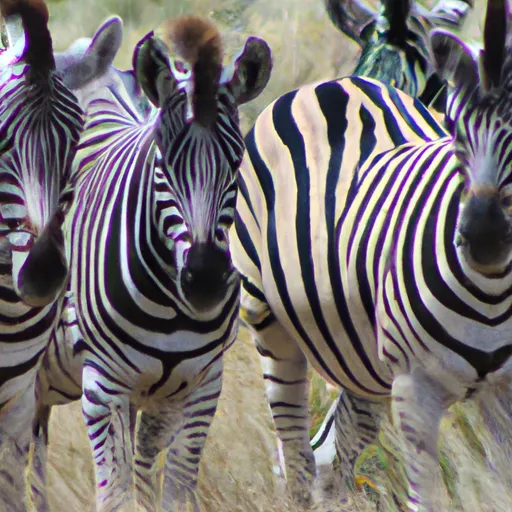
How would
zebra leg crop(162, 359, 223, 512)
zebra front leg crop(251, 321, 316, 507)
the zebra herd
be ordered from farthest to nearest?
zebra front leg crop(251, 321, 316, 507) → zebra leg crop(162, 359, 223, 512) → the zebra herd

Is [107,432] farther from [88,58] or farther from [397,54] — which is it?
[397,54]

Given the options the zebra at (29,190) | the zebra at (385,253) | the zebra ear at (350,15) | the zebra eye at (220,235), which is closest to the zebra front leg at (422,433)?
the zebra at (385,253)

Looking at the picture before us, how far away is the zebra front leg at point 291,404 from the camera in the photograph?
615 centimetres

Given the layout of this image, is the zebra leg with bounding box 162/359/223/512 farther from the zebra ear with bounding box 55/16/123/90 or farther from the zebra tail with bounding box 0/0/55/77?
the zebra tail with bounding box 0/0/55/77

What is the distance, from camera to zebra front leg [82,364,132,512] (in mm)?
4898

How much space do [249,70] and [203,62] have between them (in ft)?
1.14

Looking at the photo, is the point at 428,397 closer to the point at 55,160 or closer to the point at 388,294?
the point at 388,294

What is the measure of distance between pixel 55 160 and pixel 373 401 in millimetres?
3093

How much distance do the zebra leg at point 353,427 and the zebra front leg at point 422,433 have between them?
1.71 m

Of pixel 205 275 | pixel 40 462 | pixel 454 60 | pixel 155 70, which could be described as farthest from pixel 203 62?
pixel 40 462

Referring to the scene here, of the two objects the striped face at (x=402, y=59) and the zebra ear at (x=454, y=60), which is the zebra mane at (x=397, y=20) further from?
the zebra ear at (x=454, y=60)

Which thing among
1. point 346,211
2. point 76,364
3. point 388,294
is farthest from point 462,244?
point 76,364

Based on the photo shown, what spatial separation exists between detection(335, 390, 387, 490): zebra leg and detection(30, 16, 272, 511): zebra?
1.37m

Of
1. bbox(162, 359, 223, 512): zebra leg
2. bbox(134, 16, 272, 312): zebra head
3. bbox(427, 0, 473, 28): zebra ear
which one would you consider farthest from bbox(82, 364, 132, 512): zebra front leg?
bbox(427, 0, 473, 28): zebra ear
